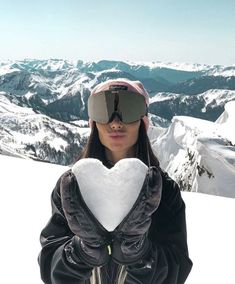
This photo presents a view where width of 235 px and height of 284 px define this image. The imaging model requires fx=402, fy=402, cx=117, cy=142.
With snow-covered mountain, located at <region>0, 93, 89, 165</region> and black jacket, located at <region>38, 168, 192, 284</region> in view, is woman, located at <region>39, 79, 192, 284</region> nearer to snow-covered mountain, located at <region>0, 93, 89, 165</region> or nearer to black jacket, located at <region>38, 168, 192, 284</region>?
black jacket, located at <region>38, 168, 192, 284</region>

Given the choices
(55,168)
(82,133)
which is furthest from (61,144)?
(55,168)

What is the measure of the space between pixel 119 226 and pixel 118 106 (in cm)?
84

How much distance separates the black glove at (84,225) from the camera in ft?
6.58

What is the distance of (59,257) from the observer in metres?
2.23

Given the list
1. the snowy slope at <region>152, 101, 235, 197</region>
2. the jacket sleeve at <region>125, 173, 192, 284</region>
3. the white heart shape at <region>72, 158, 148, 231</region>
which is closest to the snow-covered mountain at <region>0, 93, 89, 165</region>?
the snowy slope at <region>152, 101, 235, 197</region>

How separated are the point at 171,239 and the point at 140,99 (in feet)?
3.02

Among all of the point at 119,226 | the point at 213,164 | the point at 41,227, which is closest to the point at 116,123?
the point at 119,226

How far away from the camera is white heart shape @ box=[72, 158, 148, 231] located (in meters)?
2.07

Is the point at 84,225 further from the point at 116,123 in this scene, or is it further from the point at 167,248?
the point at 116,123

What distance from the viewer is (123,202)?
207 cm

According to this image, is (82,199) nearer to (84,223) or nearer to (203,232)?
(84,223)

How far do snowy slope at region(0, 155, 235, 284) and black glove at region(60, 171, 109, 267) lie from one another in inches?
110

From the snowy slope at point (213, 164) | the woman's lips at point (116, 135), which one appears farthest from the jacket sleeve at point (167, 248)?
the snowy slope at point (213, 164)

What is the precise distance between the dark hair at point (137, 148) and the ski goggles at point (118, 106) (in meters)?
0.15
